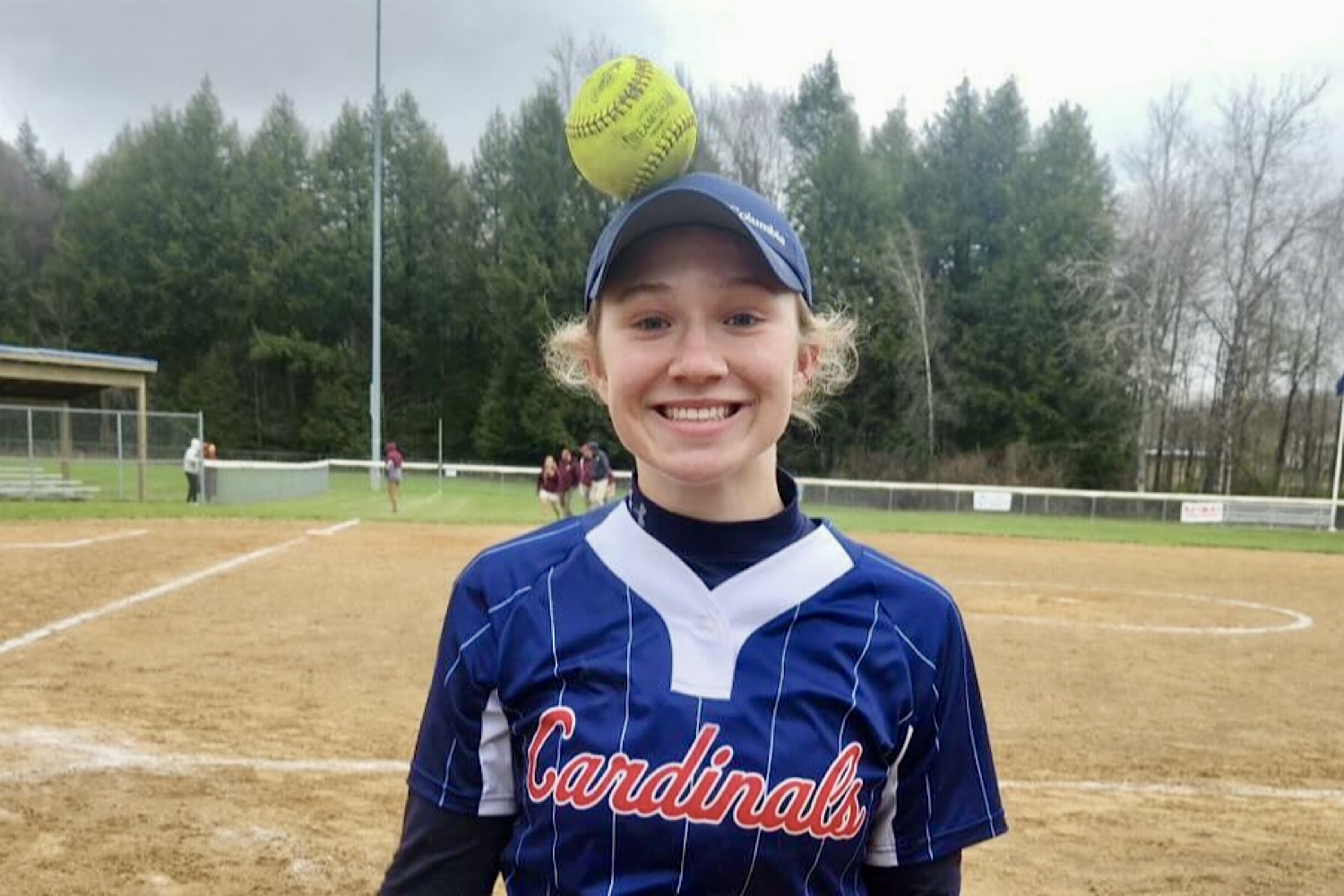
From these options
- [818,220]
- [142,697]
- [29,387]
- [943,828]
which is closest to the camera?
[943,828]

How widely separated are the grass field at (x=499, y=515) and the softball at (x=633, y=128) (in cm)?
1752

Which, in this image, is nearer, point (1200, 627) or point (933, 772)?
point (933, 772)

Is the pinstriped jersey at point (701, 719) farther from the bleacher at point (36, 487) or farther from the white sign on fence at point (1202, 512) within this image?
the white sign on fence at point (1202, 512)

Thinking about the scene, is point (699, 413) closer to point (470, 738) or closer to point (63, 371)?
point (470, 738)

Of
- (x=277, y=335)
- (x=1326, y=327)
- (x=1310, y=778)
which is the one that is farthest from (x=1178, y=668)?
(x=277, y=335)

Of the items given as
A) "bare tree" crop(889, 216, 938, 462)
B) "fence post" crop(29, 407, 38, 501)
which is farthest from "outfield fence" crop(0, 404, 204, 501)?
"bare tree" crop(889, 216, 938, 462)

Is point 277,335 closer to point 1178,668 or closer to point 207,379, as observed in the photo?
point 207,379

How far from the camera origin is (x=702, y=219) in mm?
1397

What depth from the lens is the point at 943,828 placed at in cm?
150

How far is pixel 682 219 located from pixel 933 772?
3.16 ft

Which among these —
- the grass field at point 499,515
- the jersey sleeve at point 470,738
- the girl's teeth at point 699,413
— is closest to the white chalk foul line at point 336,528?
the grass field at point 499,515

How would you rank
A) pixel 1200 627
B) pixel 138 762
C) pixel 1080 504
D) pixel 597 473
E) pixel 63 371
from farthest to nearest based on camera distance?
1. pixel 1080 504
2. pixel 63 371
3. pixel 597 473
4. pixel 1200 627
5. pixel 138 762

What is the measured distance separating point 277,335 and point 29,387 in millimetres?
22818

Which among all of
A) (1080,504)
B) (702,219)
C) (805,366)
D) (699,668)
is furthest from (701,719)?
(1080,504)
